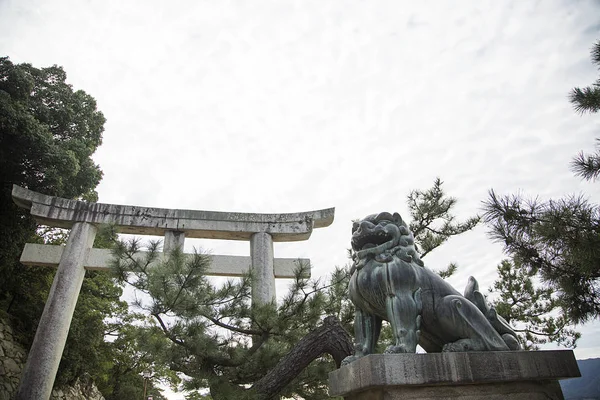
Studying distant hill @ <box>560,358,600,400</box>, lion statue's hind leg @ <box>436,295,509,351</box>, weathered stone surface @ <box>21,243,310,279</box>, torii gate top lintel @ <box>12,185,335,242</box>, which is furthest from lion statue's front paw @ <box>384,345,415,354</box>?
distant hill @ <box>560,358,600,400</box>

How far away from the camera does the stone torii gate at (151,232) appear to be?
891 cm

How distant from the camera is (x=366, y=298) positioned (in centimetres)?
286

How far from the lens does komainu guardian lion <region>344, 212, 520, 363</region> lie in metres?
2.66

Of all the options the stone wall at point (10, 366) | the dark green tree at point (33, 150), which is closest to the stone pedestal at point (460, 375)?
the stone wall at point (10, 366)

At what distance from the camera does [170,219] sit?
9781 millimetres

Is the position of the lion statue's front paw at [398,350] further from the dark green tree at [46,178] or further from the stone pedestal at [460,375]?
the dark green tree at [46,178]

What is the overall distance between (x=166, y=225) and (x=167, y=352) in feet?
17.5

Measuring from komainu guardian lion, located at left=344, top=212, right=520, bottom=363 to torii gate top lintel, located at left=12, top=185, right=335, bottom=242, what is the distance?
6944 mm

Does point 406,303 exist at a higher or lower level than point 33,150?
lower

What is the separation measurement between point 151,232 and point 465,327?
878 cm

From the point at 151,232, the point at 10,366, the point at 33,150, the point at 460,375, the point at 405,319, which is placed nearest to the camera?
the point at 460,375

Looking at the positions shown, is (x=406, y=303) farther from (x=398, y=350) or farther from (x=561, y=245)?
(x=561, y=245)

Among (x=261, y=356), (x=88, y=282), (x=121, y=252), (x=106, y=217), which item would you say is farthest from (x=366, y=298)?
(x=88, y=282)

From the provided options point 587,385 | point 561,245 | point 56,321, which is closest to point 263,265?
point 56,321
